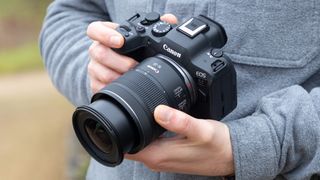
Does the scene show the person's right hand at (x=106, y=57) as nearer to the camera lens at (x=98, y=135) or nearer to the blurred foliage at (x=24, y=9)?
the camera lens at (x=98, y=135)

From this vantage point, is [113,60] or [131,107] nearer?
[131,107]

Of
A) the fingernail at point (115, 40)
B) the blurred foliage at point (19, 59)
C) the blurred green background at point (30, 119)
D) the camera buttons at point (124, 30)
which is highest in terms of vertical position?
the fingernail at point (115, 40)

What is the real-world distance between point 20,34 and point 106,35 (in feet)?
14.7

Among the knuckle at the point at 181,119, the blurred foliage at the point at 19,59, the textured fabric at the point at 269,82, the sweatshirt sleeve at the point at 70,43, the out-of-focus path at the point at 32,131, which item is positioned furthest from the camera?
the blurred foliage at the point at 19,59

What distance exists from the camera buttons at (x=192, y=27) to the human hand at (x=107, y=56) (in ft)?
0.16

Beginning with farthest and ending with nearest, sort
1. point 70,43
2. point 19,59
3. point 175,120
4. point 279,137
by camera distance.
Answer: point 19,59 → point 70,43 → point 279,137 → point 175,120

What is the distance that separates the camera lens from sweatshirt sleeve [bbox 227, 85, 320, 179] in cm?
20

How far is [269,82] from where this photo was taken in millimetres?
1044

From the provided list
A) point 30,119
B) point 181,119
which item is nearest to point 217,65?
point 181,119

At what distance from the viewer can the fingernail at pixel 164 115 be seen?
0.87 m

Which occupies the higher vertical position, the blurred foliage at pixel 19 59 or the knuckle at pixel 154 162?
the knuckle at pixel 154 162

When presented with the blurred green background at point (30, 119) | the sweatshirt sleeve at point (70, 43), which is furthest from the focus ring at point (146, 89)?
the blurred green background at point (30, 119)

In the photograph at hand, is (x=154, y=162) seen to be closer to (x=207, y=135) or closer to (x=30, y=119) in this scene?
(x=207, y=135)

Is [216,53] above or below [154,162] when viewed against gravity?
above
